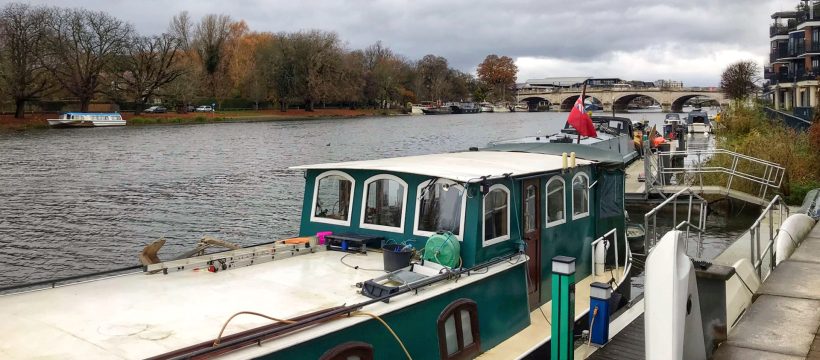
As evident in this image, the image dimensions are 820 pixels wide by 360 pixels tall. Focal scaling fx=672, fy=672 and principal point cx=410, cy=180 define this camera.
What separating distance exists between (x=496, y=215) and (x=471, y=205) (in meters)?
0.63

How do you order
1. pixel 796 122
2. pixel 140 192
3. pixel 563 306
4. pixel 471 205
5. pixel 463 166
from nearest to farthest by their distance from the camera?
pixel 563 306
pixel 471 205
pixel 463 166
pixel 140 192
pixel 796 122

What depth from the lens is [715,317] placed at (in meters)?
7.96

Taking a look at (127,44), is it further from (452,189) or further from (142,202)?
(452,189)

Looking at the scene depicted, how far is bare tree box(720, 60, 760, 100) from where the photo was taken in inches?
3882

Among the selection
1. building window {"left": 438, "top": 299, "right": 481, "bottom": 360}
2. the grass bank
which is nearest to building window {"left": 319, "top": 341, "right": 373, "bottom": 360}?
building window {"left": 438, "top": 299, "right": 481, "bottom": 360}

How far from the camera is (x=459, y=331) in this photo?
9.23 m

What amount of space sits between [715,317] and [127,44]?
3496 inches

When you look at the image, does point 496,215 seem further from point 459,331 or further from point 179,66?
point 179,66

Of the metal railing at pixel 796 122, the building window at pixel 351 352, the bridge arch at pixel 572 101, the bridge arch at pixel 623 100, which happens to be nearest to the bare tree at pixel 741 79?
the bridge arch at pixel 623 100

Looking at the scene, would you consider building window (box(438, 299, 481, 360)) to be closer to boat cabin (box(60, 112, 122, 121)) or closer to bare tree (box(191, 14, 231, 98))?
boat cabin (box(60, 112, 122, 121))

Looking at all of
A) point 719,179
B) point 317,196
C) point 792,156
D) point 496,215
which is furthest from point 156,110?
point 496,215

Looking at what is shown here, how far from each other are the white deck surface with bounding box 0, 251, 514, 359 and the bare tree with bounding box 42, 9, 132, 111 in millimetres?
76691

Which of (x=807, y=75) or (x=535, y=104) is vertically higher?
(x=535, y=104)

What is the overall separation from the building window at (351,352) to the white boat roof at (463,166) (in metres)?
2.90
